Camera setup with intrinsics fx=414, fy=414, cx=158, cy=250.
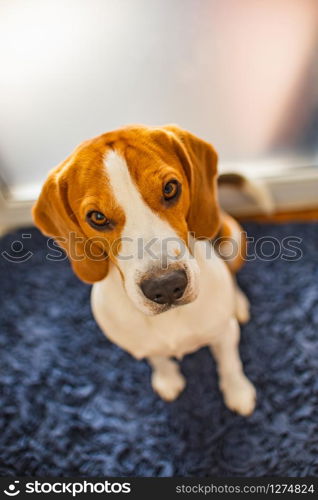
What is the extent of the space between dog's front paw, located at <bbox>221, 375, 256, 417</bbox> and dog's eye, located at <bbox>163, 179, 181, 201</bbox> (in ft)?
3.40

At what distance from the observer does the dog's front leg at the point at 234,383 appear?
1872mm

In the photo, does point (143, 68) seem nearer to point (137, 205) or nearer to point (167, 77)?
point (167, 77)

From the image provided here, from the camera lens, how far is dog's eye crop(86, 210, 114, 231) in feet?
4.21

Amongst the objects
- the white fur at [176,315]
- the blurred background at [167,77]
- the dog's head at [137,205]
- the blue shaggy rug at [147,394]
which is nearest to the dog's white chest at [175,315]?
the white fur at [176,315]

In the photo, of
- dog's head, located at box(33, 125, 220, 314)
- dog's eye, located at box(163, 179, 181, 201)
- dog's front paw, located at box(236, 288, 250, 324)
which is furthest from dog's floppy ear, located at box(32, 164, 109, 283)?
dog's front paw, located at box(236, 288, 250, 324)

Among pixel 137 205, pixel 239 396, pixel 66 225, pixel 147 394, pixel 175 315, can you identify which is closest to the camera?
pixel 137 205

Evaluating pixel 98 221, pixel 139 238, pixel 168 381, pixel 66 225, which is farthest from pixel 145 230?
pixel 168 381

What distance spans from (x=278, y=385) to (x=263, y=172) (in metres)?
1.29

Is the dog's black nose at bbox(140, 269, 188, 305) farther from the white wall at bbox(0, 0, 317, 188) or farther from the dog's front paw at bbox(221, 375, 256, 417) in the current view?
the white wall at bbox(0, 0, 317, 188)

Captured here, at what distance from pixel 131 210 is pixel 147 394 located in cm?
117

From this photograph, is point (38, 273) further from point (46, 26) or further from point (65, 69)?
point (46, 26)

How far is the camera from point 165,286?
4.08 feet

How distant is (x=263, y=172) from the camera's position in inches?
102

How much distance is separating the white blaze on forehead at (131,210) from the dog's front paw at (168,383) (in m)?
0.93
